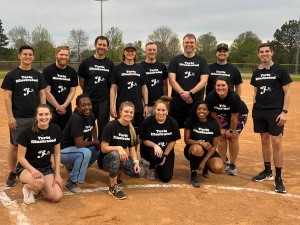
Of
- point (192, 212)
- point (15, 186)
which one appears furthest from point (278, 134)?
point (15, 186)

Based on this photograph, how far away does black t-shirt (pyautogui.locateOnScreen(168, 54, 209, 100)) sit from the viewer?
17.7 feet

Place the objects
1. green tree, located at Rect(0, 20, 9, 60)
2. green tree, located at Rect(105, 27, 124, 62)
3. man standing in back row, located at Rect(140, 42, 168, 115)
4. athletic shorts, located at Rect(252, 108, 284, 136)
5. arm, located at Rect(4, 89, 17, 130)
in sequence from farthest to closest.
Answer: green tree, located at Rect(0, 20, 9, 60)
green tree, located at Rect(105, 27, 124, 62)
man standing in back row, located at Rect(140, 42, 168, 115)
athletic shorts, located at Rect(252, 108, 284, 136)
arm, located at Rect(4, 89, 17, 130)

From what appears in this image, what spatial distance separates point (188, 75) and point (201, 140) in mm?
1138

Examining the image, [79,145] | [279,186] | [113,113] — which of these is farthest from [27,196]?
[279,186]

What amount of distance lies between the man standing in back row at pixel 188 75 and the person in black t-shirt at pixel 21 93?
2.16 meters

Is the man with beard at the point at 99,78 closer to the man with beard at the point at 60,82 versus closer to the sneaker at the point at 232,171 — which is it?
the man with beard at the point at 60,82

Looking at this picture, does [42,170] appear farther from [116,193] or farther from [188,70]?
[188,70]

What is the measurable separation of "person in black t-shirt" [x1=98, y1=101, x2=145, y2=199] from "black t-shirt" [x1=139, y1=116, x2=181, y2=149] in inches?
15.1

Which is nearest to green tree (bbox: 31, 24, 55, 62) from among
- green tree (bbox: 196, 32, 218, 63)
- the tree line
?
the tree line

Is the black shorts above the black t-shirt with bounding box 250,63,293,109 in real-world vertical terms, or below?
below

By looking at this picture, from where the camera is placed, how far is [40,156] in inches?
167

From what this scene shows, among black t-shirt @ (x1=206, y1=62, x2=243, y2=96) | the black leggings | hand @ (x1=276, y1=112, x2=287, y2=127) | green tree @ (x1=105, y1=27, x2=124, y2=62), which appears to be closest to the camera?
hand @ (x1=276, y1=112, x2=287, y2=127)

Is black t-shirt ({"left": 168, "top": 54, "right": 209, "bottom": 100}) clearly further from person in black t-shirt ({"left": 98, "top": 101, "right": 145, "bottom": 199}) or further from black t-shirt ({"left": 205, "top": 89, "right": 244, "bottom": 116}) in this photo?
person in black t-shirt ({"left": 98, "top": 101, "right": 145, "bottom": 199})

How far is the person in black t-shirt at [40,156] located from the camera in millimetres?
4027
